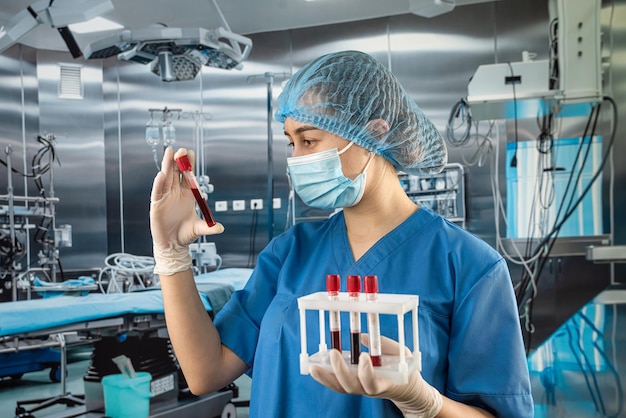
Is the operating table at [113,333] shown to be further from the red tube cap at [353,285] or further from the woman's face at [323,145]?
the red tube cap at [353,285]

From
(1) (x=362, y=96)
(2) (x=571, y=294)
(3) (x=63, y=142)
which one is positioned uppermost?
(3) (x=63, y=142)

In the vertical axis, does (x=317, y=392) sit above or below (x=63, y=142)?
below

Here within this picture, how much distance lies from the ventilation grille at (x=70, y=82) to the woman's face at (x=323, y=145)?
Result: 5.72 meters

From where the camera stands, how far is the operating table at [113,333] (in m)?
2.42

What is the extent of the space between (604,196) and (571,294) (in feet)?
2.78

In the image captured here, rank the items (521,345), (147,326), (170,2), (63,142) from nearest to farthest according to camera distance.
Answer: (521,345) < (147,326) < (170,2) < (63,142)

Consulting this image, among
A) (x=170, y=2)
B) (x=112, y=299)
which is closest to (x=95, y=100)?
(x=170, y=2)

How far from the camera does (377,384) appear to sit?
708 millimetres

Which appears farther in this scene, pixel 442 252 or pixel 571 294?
pixel 571 294

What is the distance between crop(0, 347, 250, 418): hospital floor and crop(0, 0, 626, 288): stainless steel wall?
5.72 ft

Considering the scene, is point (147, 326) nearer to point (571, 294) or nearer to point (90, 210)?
point (571, 294)

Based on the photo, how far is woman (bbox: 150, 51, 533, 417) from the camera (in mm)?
966

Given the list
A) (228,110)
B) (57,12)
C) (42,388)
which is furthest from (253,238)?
(57,12)

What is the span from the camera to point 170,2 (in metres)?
4.90
